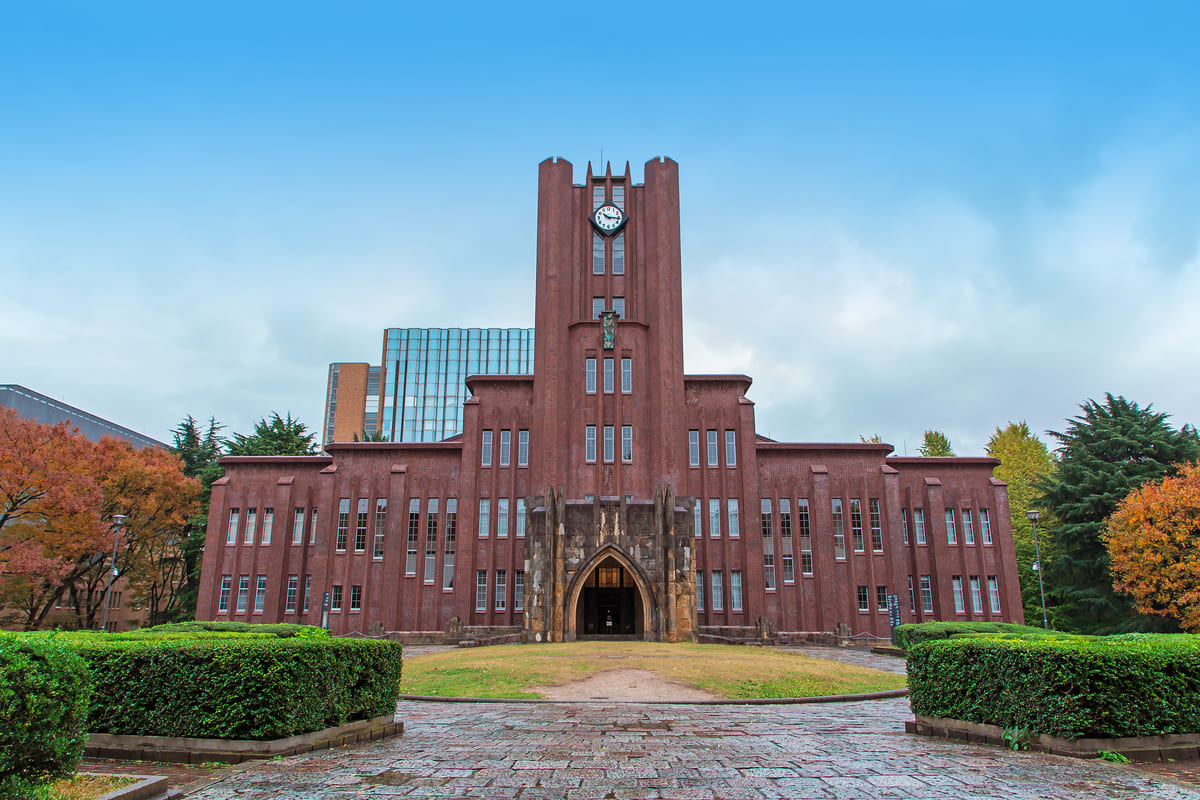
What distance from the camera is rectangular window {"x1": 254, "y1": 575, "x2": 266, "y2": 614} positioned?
42031 mm

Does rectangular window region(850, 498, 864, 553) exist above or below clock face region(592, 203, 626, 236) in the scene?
below

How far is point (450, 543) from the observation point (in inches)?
1633

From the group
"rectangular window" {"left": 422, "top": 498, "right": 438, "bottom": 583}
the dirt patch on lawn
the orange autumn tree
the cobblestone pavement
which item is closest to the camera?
the cobblestone pavement

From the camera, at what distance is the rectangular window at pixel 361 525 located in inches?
1650

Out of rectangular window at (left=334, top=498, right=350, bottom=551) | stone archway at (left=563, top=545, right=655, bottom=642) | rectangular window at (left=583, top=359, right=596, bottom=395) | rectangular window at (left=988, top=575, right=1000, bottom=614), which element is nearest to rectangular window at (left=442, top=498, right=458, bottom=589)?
rectangular window at (left=334, top=498, right=350, bottom=551)

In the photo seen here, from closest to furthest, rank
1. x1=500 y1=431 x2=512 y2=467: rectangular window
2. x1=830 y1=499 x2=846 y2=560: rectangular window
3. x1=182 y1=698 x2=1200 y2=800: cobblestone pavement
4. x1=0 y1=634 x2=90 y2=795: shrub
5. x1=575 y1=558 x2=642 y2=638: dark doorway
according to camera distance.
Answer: x1=0 y1=634 x2=90 y2=795: shrub
x1=182 y1=698 x2=1200 y2=800: cobblestone pavement
x1=575 y1=558 x2=642 y2=638: dark doorway
x1=830 y1=499 x2=846 y2=560: rectangular window
x1=500 y1=431 x2=512 y2=467: rectangular window

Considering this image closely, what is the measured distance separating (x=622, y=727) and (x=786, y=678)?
8.04 metres

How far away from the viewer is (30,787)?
5.66 metres

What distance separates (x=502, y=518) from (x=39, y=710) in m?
36.2

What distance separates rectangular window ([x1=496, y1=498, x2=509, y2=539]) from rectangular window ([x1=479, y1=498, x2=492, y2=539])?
436mm

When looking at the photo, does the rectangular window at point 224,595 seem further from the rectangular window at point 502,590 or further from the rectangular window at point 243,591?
the rectangular window at point 502,590

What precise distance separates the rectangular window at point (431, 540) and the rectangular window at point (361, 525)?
3397mm

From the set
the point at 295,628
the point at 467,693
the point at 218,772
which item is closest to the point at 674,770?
the point at 218,772

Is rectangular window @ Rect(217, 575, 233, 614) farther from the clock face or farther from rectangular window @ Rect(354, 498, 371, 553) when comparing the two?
the clock face
